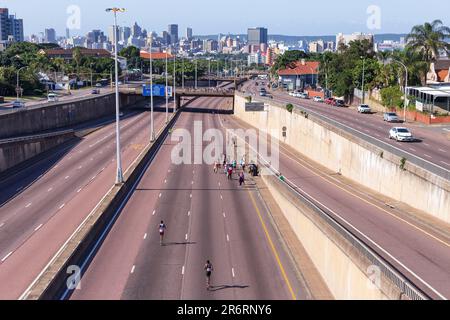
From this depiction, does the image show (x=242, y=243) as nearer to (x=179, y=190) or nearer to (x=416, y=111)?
(x=179, y=190)

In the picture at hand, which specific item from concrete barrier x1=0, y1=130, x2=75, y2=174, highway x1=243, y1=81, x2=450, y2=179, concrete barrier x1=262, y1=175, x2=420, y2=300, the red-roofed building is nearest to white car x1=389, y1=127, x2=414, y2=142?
highway x1=243, y1=81, x2=450, y2=179

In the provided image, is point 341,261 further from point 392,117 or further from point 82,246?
point 392,117

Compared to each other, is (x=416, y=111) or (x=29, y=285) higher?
(x=416, y=111)

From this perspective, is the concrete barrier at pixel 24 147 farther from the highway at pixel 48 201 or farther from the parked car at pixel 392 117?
the parked car at pixel 392 117
